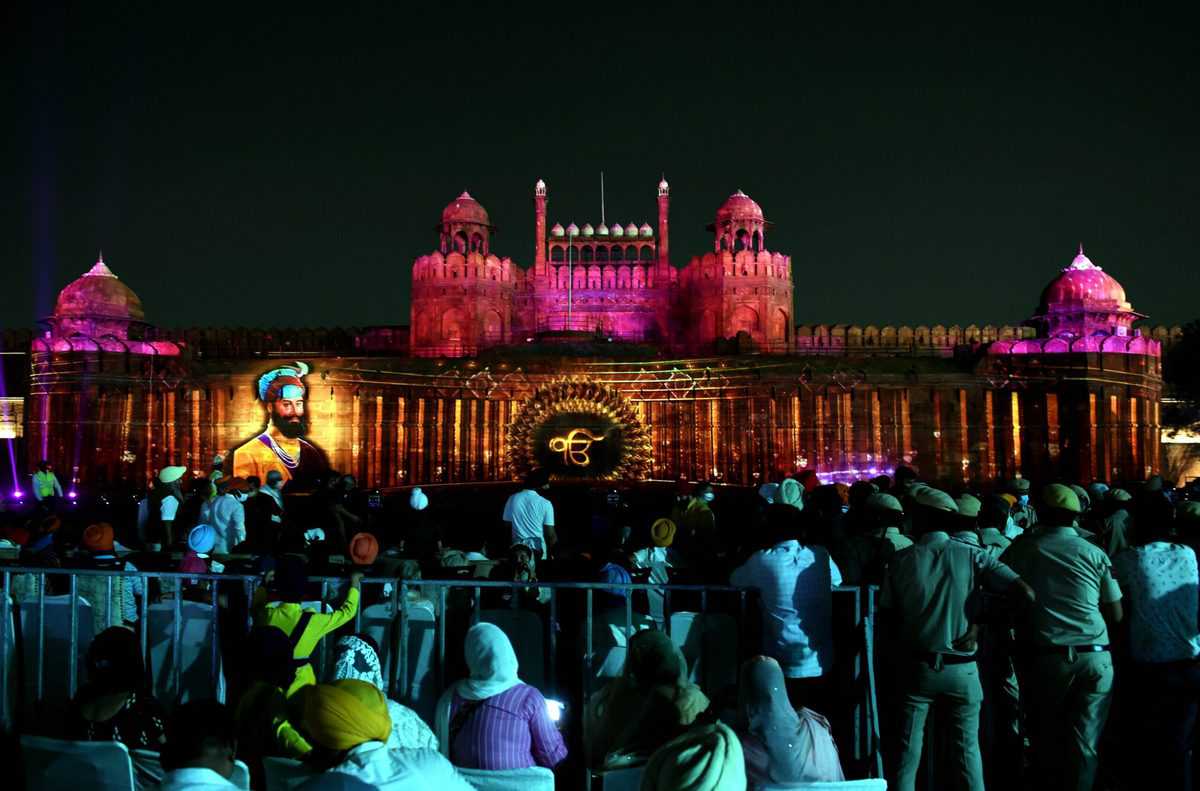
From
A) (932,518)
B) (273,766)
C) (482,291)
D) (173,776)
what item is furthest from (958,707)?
(482,291)

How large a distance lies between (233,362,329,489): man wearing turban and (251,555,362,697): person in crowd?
65.4 ft

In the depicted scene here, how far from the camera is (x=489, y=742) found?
4543 millimetres

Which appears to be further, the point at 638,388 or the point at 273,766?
the point at 638,388

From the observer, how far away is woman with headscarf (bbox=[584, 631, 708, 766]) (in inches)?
176

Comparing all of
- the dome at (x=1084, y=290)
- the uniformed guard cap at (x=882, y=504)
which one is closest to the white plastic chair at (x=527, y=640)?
the uniformed guard cap at (x=882, y=504)

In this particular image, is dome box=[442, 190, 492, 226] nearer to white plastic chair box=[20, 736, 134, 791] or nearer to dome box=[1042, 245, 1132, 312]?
dome box=[1042, 245, 1132, 312]

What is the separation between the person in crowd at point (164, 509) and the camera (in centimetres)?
1292

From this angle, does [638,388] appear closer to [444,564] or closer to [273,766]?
[444,564]

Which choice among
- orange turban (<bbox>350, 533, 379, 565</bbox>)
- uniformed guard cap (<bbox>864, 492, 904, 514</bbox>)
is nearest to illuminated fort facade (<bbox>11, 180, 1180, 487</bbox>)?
uniformed guard cap (<bbox>864, 492, 904, 514</bbox>)

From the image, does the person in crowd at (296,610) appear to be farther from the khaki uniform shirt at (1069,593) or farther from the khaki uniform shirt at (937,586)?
the khaki uniform shirt at (1069,593)

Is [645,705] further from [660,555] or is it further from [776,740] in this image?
[660,555]

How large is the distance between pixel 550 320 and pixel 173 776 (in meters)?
36.5

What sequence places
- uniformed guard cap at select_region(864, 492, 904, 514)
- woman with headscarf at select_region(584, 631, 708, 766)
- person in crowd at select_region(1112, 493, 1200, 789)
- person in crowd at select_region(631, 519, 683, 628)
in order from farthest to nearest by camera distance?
person in crowd at select_region(631, 519, 683, 628), uniformed guard cap at select_region(864, 492, 904, 514), person in crowd at select_region(1112, 493, 1200, 789), woman with headscarf at select_region(584, 631, 708, 766)

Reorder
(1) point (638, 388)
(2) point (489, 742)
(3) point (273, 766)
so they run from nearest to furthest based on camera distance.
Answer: (3) point (273, 766) < (2) point (489, 742) < (1) point (638, 388)
